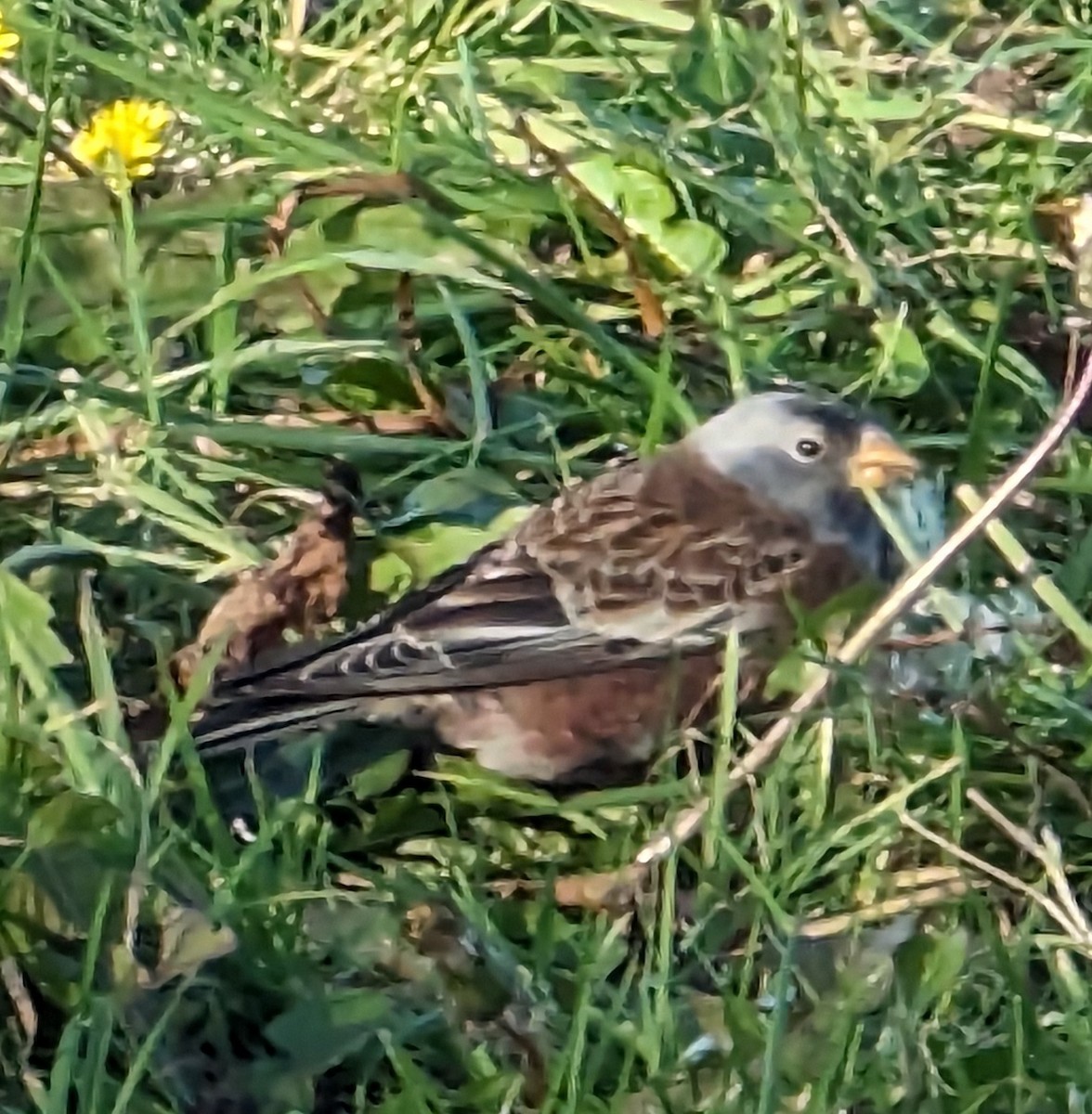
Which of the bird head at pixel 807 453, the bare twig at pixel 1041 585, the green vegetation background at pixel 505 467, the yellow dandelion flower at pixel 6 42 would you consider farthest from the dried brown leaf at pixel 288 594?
the yellow dandelion flower at pixel 6 42

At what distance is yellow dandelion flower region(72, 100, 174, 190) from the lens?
2.62 metres

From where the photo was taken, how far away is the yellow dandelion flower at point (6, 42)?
108 inches

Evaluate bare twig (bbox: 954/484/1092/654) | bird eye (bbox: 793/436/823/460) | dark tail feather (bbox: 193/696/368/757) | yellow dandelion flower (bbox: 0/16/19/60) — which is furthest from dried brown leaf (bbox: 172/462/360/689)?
yellow dandelion flower (bbox: 0/16/19/60)

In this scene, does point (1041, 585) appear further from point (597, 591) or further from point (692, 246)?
point (692, 246)

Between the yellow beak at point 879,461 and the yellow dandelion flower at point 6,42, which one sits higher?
the yellow dandelion flower at point 6,42

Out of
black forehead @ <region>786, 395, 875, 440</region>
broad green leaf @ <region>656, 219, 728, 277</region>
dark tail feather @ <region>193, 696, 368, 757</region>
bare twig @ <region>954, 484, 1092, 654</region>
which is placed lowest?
dark tail feather @ <region>193, 696, 368, 757</region>

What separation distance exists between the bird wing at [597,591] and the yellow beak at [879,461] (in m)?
0.10

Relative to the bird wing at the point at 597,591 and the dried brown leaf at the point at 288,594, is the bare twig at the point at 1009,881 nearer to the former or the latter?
the bird wing at the point at 597,591

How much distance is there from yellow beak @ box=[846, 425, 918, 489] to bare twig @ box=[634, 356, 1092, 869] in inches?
12.5

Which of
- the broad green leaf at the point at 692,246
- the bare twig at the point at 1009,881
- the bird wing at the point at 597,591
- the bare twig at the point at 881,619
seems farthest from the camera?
the broad green leaf at the point at 692,246

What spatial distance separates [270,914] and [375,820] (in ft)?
0.76

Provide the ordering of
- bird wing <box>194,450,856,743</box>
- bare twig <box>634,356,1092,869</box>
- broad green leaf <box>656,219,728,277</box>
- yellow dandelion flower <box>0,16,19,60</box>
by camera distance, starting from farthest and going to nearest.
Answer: yellow dandelion flower <box>0,16,19,60</box> < broad green leaf <box>656,219,728,277</box> < bird wing <box>194,450,856,743</box> < bare twig <box>634,356,1092,869</box>

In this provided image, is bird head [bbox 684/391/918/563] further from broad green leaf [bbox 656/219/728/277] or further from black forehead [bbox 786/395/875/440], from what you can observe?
broad green leaf [bbox 656/219/728/277]

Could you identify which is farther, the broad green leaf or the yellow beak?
the broad green leaf
